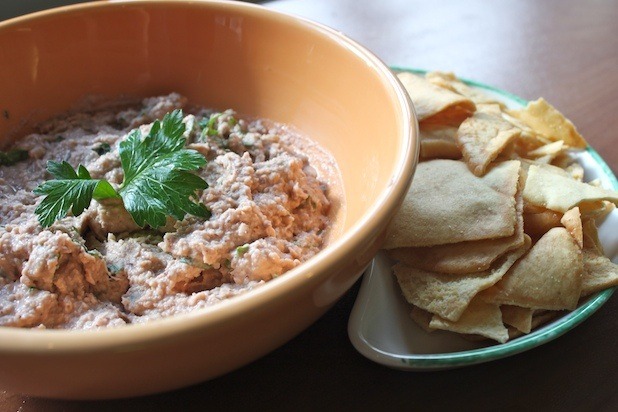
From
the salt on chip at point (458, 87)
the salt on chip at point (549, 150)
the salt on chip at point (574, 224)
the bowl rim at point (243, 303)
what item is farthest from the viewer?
the salt on chip at point (458, 87)

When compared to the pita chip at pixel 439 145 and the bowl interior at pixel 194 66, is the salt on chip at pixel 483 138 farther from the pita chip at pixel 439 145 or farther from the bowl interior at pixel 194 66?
the bowl interior at pixel 194 66

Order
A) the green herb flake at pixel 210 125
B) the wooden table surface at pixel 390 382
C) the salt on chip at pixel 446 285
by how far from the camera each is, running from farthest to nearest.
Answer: the green herb flake at pixel 210 125 → the salt on chip at pixel 446 285 → the wooden table surface at pixel 390 382

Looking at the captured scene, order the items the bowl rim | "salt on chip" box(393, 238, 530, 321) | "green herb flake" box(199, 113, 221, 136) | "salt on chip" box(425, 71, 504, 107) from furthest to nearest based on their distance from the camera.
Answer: "salt on chip" box(425, 71, 504, 107) < "green herb flake" box(199, 113, 221, 136) < "salt on chip" box(393, 238, 530, 321) < the bowl rim

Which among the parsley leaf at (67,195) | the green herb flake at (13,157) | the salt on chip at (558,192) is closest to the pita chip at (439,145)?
the salt on chip at (558,192)

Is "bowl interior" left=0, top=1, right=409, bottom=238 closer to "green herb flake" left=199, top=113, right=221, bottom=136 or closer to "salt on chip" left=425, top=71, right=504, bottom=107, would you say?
"green herb flake" left=199, top=113, right=221, bottom=136

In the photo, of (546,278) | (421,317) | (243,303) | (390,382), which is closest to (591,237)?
(546,278)

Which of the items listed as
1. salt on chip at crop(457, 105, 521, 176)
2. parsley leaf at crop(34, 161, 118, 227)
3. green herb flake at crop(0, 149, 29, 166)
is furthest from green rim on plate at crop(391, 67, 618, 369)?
green herb flake at crop(0, 149, 29, 166)
